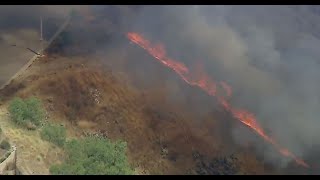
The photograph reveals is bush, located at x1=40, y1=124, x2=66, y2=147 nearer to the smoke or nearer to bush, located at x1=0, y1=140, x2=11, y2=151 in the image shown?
bush, located at x1=0, y1=140, x2=11, y2=151

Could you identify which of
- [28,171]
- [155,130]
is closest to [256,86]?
[155,130]

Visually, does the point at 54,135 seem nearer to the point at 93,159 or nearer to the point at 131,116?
the point at 93,159

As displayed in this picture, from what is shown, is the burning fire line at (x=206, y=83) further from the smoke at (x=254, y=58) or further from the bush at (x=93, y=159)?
the bush at (x=93, y=159)

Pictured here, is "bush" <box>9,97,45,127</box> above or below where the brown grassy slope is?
above

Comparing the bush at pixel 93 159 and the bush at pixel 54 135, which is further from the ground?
the bush at pixel 93 159

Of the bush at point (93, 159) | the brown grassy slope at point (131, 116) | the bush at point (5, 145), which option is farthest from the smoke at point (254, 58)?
the bush at point (5, 145)

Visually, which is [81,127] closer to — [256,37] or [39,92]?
[39,92]

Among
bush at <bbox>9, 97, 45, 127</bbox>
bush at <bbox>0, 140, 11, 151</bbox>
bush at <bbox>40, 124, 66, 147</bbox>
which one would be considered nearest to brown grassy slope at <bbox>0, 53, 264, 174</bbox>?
bush at <bbox>9, 97, 45, 127</bbox>
